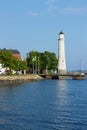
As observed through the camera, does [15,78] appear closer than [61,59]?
Yes

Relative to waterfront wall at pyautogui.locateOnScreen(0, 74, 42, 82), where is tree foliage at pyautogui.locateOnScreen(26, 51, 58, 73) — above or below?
above

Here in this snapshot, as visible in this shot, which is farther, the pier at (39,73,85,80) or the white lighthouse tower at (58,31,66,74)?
the white lighthouse tower at (58,31,66,74)

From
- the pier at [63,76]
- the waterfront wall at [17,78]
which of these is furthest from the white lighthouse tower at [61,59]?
the waterfront wall at [17,78]

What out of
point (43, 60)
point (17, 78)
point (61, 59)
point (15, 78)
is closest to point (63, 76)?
point (61, 59)

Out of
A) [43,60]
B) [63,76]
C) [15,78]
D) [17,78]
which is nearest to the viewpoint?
[15,78]

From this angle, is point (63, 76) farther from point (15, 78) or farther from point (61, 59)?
point (15, 78)

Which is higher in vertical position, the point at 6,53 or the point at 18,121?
the point at 6,53

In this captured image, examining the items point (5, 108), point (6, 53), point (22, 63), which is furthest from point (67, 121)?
point (22, 63)

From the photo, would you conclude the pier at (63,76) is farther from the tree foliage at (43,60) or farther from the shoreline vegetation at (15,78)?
the tree foliage at (43,60)

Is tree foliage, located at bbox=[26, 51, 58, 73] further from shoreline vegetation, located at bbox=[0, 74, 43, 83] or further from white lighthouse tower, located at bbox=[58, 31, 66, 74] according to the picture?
shoreline vegetation, located at bbox=[0, 74, 43, 83]

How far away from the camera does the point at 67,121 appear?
37.4 metres

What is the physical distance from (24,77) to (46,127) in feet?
369

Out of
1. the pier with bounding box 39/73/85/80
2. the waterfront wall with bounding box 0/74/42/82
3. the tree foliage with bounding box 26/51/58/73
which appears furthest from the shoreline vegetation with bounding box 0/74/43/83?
the tree foliage with bounding box 26/51/58/73

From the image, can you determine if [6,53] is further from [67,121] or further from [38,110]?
[67,121]
